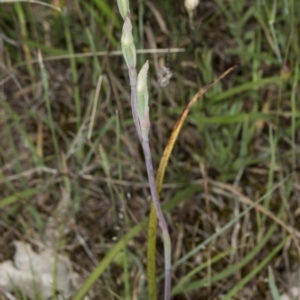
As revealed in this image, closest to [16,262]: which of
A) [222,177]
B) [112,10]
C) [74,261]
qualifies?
[74,261]

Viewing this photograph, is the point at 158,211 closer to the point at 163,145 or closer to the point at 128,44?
the point at 128,44

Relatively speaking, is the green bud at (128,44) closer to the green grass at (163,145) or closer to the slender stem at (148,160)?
the slender stem at (148,160)

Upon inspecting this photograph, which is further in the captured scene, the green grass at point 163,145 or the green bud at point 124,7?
the green grass at point 163,145

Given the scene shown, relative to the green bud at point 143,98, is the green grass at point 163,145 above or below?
below

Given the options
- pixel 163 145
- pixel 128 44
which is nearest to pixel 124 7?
pixel 128 44

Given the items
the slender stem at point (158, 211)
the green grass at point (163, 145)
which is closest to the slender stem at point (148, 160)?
the slender stem at point (158, 211)
